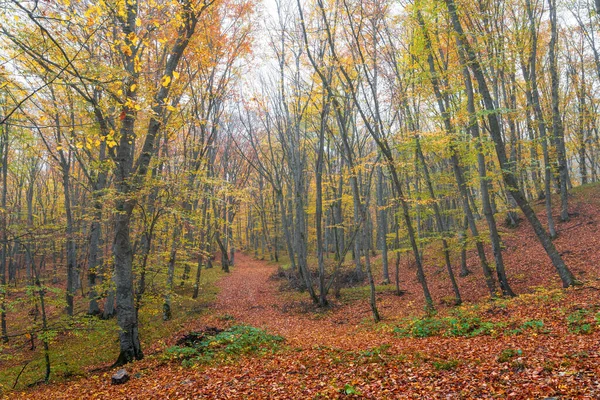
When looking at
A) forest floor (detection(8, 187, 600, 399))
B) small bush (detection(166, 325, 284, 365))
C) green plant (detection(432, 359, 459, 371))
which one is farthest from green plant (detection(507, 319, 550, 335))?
small bush (detection(166, 325, 284, 365))

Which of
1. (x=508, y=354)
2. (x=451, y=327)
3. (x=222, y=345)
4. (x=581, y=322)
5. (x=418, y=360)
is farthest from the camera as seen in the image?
(x=222, y=345)

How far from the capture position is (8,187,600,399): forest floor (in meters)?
4.43

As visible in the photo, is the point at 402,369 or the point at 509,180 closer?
the point at 402,369

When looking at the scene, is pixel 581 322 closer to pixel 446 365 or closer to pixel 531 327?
pixel 531 327

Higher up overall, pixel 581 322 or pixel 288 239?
pixel 288 239

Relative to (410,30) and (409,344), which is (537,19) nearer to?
(410,30)

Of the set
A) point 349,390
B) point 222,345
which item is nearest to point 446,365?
point 349,390

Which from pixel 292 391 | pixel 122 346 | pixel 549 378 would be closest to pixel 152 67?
pixel 122 346

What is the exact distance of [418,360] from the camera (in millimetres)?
5594

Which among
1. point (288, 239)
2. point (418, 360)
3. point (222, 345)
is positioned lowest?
point (222, 345)

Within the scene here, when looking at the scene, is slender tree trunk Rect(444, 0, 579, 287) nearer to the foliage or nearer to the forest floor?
the forest floor

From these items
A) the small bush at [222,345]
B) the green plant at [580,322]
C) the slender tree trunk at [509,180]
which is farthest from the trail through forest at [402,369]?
the slender tree trunk at [509,180]

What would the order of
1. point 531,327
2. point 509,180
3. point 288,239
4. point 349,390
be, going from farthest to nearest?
point 288,239 < point 509,180 < point 531,327 < point 349,390

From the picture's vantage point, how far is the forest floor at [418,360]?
443cm
